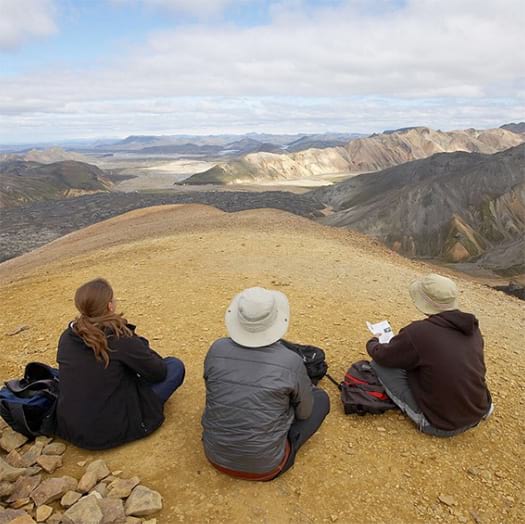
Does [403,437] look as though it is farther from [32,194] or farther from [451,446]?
[32,194]

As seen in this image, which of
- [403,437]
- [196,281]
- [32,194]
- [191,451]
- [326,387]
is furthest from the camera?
[32,194]

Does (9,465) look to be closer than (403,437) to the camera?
Yes

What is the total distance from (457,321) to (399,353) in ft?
1.89

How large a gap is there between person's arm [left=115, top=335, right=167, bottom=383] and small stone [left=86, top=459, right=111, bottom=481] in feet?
2.49

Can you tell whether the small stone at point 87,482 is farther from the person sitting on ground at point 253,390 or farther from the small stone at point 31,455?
the person sitting on ground at point 253,390

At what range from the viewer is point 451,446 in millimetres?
4480

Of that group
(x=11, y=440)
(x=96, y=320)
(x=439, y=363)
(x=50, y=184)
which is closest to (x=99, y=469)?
(x=11, y=440)

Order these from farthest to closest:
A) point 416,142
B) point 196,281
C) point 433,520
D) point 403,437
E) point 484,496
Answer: point 416,142 → point 196,281 → point 403,437 → point 484,496 → point 433,520

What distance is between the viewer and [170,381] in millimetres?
4711

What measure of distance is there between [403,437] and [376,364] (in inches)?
28.8

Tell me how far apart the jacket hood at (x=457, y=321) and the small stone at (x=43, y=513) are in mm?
3349

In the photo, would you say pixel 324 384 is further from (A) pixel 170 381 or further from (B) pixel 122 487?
(B) pixel 122 487

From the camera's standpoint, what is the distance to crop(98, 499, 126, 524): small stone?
3326 millimetres

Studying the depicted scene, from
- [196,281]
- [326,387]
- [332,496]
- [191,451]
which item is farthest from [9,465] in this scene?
[196,281]
